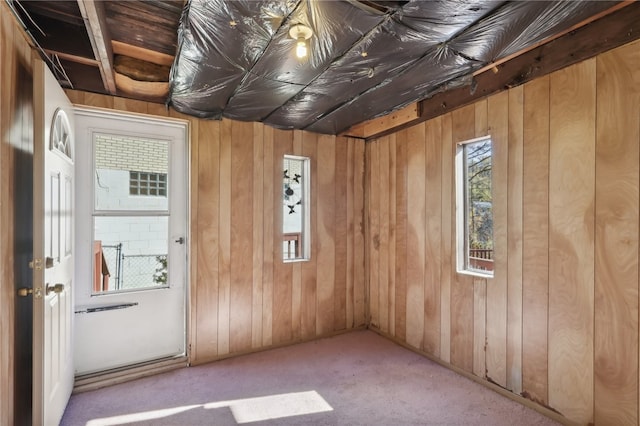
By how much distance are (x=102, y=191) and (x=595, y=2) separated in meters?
3.35

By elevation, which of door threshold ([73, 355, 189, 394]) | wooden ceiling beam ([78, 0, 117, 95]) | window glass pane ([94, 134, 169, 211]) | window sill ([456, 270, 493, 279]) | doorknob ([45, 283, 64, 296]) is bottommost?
door threshold ([73, 355, 189, 394])

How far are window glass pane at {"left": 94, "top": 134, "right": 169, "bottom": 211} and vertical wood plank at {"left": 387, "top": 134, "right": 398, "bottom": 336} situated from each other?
219cm

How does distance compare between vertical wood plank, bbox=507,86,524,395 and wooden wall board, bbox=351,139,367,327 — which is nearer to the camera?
vertical wood plank, bbox=507,86,524,395

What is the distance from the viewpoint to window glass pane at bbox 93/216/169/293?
2623mm

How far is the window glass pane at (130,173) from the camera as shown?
2600mm

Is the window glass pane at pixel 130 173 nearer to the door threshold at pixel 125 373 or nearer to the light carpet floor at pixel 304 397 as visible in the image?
the door threshold at pixel 125 373

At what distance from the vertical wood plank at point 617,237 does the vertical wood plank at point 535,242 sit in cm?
28

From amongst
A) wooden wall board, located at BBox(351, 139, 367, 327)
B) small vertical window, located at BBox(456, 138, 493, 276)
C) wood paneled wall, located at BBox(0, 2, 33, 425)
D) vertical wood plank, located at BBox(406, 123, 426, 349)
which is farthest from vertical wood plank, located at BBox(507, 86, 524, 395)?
wood paneled wall, located at BBox(0, 2, 33, 425)

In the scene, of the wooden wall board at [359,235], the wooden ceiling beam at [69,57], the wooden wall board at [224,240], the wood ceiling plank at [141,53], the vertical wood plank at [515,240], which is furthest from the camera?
the wooden wall board at [359,235]

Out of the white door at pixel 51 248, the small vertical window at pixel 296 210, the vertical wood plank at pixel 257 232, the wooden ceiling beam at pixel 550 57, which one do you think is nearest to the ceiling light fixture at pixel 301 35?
the white door at pixel 51 248

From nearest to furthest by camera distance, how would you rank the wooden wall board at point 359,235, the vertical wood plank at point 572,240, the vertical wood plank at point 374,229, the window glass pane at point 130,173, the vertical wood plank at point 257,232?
the vertical wood plank at point 572,240
the window glass pane at point 130,173
the vertical wood plank at point 257,232
the vertical wood plank at point 374,229
the wooden wall board at point 359,235

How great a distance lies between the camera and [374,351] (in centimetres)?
319

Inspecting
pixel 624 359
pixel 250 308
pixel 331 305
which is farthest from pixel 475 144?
pixel 250 308

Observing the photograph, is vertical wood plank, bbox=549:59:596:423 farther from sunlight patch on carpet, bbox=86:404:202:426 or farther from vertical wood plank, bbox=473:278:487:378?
sunlight patch on carpet, bbox=86:404:202:426
